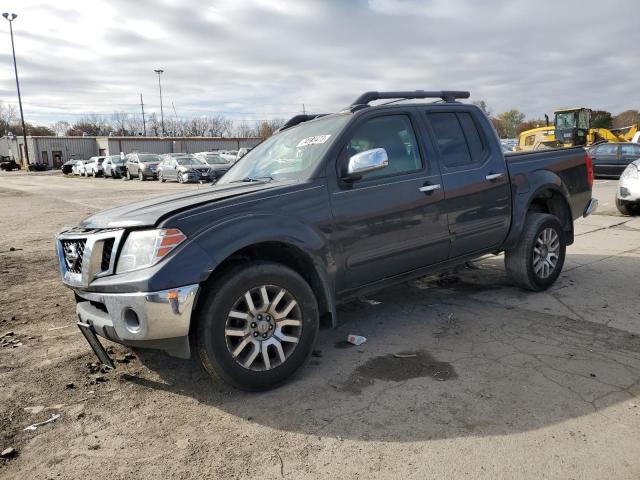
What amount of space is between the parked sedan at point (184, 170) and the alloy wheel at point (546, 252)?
849 inches

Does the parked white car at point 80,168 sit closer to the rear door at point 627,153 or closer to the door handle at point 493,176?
the rear door at point 627,153

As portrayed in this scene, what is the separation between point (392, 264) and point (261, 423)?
1.64 metres

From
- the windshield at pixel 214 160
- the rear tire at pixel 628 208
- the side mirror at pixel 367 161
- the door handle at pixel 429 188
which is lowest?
the rear tire at pixel 628 208

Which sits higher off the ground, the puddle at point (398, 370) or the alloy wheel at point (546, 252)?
the alloy wheel at point (546, 252)

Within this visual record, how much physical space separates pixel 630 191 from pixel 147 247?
9.83 meters

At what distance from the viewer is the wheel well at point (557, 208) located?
557cm

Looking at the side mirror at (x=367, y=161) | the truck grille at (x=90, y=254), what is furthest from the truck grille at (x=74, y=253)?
the side mirror at (x=367, y=161)

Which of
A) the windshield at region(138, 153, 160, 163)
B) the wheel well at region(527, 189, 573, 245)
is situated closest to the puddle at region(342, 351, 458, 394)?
the wheel well at region(527, 189, 573, 245)

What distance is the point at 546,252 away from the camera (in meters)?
5.38

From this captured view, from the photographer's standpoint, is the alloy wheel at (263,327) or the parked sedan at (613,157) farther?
the parked sedan at (613,157)

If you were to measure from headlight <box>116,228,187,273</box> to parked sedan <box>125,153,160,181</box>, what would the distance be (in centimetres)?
3023

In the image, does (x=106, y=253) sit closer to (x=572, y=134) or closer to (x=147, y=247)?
(x=147, y=247)

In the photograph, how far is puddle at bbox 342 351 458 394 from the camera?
3.49 m

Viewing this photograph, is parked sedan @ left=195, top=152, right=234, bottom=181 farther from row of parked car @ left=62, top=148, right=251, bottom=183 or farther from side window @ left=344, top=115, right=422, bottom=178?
side window @ left=344, top=115, right=422, bottom=178
